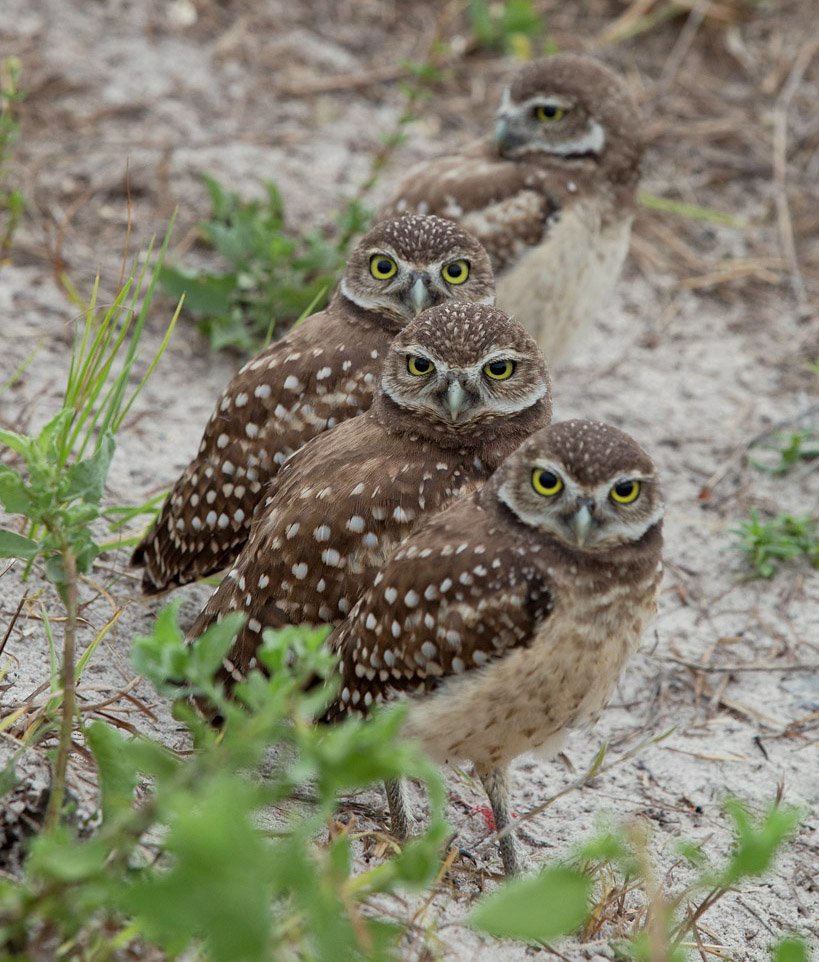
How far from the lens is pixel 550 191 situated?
5.05 m

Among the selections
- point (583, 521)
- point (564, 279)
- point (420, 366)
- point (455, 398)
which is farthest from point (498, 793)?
point (564, 279)

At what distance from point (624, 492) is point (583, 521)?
0.43 feet

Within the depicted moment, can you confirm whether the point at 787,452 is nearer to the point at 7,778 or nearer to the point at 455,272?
the point at 455,272

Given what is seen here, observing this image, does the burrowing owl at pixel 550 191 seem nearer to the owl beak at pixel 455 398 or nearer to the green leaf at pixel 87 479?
the owl beak at pixel 455 398

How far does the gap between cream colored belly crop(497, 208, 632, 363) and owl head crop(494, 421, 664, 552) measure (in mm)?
1883

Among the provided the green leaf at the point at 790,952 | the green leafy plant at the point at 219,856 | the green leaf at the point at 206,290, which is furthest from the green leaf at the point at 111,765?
the green leaf at the point at 206,290

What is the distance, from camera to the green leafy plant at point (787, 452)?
16.8ft

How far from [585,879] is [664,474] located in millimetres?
3490

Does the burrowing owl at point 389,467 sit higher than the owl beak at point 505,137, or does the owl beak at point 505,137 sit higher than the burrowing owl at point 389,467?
the owl beak at point 505,137

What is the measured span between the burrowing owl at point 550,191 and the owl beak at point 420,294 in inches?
38.7

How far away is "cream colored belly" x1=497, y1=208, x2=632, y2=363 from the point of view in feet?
16.1

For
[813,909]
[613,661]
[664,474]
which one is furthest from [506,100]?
[813,909]

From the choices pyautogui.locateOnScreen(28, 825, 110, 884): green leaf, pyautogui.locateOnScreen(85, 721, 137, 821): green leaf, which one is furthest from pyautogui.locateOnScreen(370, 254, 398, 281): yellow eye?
pyautogui.locateOnScreen(28, 825, 110, 884): green leaf

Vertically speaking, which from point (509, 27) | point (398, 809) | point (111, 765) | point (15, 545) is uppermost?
point (509, 27)
